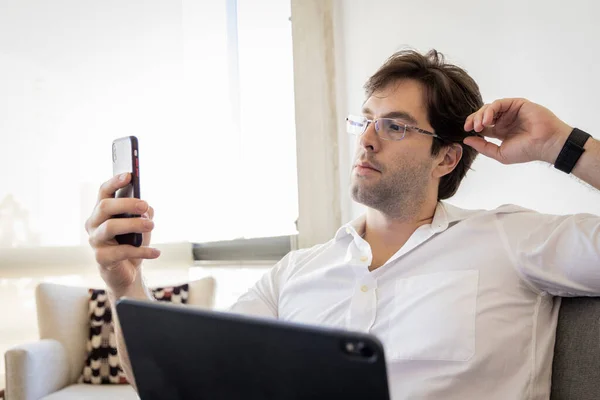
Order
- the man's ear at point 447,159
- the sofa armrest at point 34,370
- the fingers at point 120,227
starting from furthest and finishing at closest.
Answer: the sofa armrest at point 34,370 < the man's ear at point 447,159 < the fingers at point 120,227

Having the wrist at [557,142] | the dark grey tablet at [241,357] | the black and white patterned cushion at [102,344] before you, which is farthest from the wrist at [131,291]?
the black and white patterned cushion at [102,344]

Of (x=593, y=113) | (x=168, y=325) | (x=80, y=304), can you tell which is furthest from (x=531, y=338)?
(x=80, y=304)

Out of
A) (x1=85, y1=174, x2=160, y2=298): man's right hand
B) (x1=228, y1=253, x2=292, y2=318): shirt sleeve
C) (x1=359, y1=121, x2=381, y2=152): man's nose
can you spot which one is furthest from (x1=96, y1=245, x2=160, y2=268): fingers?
(x1=359, y1=121, x2=381, y2=152): man's nose

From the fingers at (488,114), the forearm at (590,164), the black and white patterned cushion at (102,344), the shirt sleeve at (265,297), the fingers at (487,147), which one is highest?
the fingers at (488,114)

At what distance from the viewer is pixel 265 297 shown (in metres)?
1.56

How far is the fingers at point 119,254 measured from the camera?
3.76 feet

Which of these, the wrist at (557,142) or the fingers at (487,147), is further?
the fingers at (487,147)

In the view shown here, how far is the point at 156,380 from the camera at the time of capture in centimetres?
69

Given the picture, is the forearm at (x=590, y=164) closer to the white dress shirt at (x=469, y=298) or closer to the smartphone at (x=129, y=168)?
the white dress shirt at (x=469, y=298)

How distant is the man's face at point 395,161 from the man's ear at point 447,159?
0.14ft

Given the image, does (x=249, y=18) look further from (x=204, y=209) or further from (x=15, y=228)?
(x=15, y=228)

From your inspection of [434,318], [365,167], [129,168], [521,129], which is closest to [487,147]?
[521,129]

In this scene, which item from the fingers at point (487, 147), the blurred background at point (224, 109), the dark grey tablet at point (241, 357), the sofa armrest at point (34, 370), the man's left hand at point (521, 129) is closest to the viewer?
the dark grey tablet at point (241, 357)

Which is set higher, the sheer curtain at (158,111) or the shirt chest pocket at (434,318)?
the sheer curtain at (158,111)
